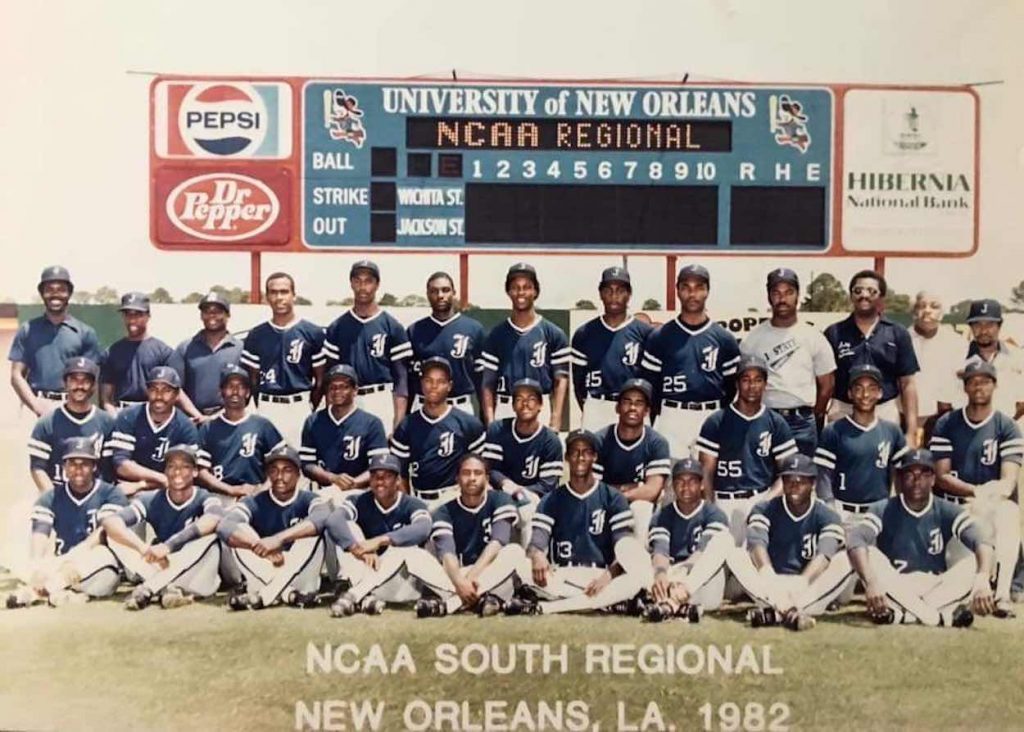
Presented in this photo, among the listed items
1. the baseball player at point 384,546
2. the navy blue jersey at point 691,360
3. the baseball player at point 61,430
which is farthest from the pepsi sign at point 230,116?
the navy blue jersey at point 691,360

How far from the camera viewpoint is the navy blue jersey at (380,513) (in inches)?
123

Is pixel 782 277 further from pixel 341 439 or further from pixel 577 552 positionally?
pixel 341 439

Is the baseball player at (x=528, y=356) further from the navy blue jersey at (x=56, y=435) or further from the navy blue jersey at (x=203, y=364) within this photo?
the navy blue jersey at (x=56, y=435)

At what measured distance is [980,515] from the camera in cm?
313

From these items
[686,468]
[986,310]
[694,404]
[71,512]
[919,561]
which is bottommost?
[919,561]

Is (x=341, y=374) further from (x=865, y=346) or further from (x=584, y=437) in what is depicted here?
(x=865, y=346)

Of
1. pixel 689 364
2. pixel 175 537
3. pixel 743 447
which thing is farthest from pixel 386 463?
pixel 743 447

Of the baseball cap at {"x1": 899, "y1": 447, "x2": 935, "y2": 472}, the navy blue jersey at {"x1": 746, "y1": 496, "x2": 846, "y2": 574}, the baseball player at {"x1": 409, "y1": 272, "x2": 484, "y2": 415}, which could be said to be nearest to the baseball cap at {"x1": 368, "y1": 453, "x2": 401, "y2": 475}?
the baseball player at {"x1": 409, "y1": 272, "x2": 484, "y2": 415}

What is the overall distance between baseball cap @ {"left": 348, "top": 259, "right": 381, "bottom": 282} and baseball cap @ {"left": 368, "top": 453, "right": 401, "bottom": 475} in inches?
18.5

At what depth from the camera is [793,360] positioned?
3111mm

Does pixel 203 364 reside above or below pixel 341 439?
above

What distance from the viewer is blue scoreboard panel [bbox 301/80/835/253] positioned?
3.08 meters

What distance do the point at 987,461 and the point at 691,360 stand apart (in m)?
0.83

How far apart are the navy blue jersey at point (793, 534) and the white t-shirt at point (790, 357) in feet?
0.90
